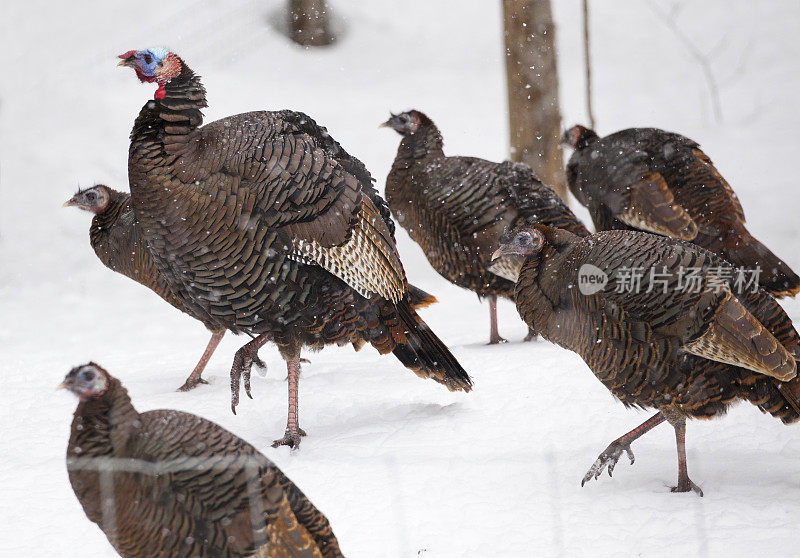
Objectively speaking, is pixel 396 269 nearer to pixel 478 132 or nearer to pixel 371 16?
pixel 478 132

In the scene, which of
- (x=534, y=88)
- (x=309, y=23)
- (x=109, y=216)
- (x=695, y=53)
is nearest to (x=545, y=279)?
(x=109, y=216)

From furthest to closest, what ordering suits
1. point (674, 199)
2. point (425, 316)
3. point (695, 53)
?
point (695, 53) < point (425, 316) < point (674, 199)

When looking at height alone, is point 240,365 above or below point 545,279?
below

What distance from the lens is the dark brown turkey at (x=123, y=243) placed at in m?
4.02

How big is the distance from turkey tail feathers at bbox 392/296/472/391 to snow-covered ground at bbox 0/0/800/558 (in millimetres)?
135

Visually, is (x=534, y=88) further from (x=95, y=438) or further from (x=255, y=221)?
(x=95, y=438)

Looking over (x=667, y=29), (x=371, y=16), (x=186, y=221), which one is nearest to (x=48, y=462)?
(x=186, y=221)

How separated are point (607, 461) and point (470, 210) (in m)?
1.81

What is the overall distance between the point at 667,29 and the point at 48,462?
30.8ft

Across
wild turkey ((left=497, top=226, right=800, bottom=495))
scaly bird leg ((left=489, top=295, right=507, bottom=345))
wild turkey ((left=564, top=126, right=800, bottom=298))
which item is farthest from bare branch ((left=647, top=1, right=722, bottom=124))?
wild turkey ((left=497, top=226, right=800, bottom=495))

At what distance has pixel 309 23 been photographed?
25.8ft

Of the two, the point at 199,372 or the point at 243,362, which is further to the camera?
the point at 199,372

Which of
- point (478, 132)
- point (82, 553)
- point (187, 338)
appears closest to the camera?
point (82, 553)

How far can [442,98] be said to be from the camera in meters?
8.89
